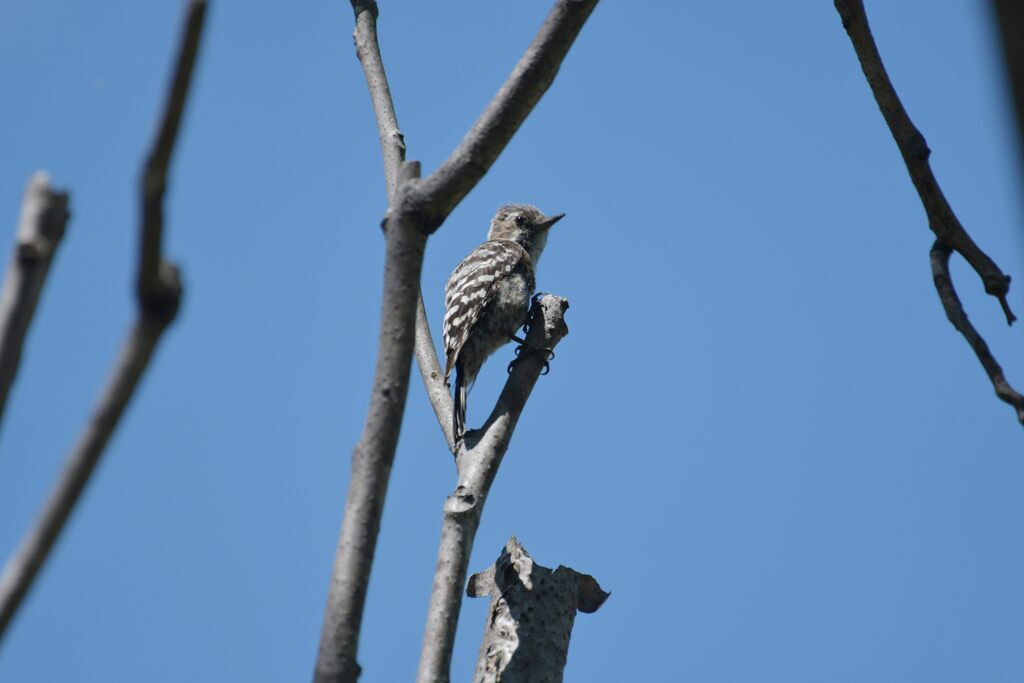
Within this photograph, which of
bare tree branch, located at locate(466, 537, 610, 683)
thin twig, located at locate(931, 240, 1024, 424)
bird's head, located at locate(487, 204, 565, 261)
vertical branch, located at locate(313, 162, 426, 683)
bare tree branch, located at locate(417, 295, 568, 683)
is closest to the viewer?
vertical branch, located at locate(313, 162, 426, 683)

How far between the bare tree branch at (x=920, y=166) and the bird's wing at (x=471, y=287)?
11.2 feet

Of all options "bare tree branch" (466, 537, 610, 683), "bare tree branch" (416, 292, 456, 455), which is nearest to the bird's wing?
"bare tree branch" (416, 292, 456, 455)

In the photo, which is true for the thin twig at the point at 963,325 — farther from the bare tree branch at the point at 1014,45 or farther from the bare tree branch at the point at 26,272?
the bare tree branch at the point at 26,272

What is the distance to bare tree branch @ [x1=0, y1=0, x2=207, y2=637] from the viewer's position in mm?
1164

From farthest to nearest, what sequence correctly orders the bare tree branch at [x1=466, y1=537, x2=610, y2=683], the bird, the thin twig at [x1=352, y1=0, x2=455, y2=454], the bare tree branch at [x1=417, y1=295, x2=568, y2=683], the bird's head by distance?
the bird's head, the bird, the thin twig at [x1=352, y1=0, x2=455, y2=454], the bare tree branch at [x1=466, y1=537, x2=610, y2=683], the bare tree branch at [x1=417, y1=295, x2=568, y2=683]

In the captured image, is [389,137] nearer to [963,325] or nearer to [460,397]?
[460,397]

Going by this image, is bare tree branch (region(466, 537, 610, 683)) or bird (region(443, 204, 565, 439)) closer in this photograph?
bare tree branch (region(466, 537, 610, 683))

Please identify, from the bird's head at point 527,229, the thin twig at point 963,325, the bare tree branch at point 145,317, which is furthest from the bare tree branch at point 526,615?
the bird's head at point 527,229

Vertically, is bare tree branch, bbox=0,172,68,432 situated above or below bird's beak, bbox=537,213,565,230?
below

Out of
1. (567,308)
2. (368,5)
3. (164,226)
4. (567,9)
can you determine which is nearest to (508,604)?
(567,308)

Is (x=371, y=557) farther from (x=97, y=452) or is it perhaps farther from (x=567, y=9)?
(x=567, y=9)

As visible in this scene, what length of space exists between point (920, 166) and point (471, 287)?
13.7ft

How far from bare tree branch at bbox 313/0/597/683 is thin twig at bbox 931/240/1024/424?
1.30m

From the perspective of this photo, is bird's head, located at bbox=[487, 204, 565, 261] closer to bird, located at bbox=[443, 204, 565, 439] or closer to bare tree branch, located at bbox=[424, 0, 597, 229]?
bird, located at bbox=[443, 204, 565, 439]
